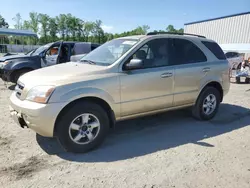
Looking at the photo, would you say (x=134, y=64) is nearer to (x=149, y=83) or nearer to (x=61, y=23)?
(x=149, y=83)

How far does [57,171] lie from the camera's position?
3.28 metres

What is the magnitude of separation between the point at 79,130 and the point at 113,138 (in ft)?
2.85

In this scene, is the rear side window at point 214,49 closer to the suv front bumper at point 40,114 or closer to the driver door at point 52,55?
the suv front bumper at point 40,114

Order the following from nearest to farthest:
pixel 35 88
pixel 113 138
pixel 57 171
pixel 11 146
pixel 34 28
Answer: pixel 57 171 < pixel 35 88 < pixel 11 146 < pixel 113 138 < pixel 34 28

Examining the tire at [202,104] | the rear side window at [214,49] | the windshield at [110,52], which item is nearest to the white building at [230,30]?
the rear side window at [214,49]

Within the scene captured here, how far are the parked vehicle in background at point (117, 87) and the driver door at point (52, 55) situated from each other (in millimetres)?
5392

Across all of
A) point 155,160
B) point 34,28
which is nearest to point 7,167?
point 155,160

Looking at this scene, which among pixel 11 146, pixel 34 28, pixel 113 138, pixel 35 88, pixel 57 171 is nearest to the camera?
pixel 57 171

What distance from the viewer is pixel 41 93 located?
348cm

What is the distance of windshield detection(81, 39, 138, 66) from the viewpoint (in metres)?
4.32

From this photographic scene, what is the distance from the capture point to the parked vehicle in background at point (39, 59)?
8.75 meters

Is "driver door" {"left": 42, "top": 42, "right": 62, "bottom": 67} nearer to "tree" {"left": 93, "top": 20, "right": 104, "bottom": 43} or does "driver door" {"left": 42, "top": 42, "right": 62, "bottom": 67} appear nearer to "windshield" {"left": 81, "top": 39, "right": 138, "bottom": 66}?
"windshield" {"left": 81, "top": 39, "right": 138, "bottom": 66}

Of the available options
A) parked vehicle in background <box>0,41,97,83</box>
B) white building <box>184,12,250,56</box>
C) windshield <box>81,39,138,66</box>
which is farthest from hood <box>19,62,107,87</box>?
white building <box>184,12,250,56</box>

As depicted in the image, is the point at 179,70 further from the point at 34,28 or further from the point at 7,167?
the point at 34,28
